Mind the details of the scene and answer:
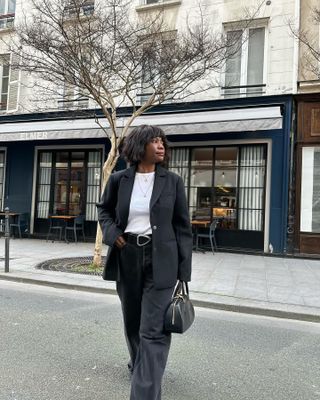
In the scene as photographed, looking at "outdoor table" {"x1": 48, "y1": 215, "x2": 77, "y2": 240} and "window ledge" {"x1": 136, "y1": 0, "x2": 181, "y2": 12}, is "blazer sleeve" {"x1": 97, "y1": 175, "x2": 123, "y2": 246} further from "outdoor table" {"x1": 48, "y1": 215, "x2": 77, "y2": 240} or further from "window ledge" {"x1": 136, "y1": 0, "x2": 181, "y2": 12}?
"window ledge" {"x1": 136, "y1": 0, "x2": 181, "y2": 12}

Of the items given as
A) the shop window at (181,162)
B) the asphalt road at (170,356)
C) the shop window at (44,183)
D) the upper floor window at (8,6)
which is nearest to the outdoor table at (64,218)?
the shop window at (44,183)

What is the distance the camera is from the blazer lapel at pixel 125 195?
2930 millimetres

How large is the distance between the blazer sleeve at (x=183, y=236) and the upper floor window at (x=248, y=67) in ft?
32.0

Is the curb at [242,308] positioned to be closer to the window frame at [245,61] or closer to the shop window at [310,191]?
the shop window at [310,191]

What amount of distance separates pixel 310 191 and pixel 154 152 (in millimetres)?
9221

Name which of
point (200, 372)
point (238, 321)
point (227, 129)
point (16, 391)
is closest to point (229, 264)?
point (227, 129)

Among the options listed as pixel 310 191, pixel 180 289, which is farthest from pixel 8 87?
pixel 180 289

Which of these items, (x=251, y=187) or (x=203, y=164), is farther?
Answer: (x=203, y=164)

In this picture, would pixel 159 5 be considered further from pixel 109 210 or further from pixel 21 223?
pixel 109 210

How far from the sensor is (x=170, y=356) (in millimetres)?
4160

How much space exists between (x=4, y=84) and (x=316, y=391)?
15501mm

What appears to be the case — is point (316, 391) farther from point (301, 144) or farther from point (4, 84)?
point (4, 84)

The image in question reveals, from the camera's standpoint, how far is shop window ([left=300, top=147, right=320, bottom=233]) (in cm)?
1111

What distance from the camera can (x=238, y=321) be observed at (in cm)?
569
